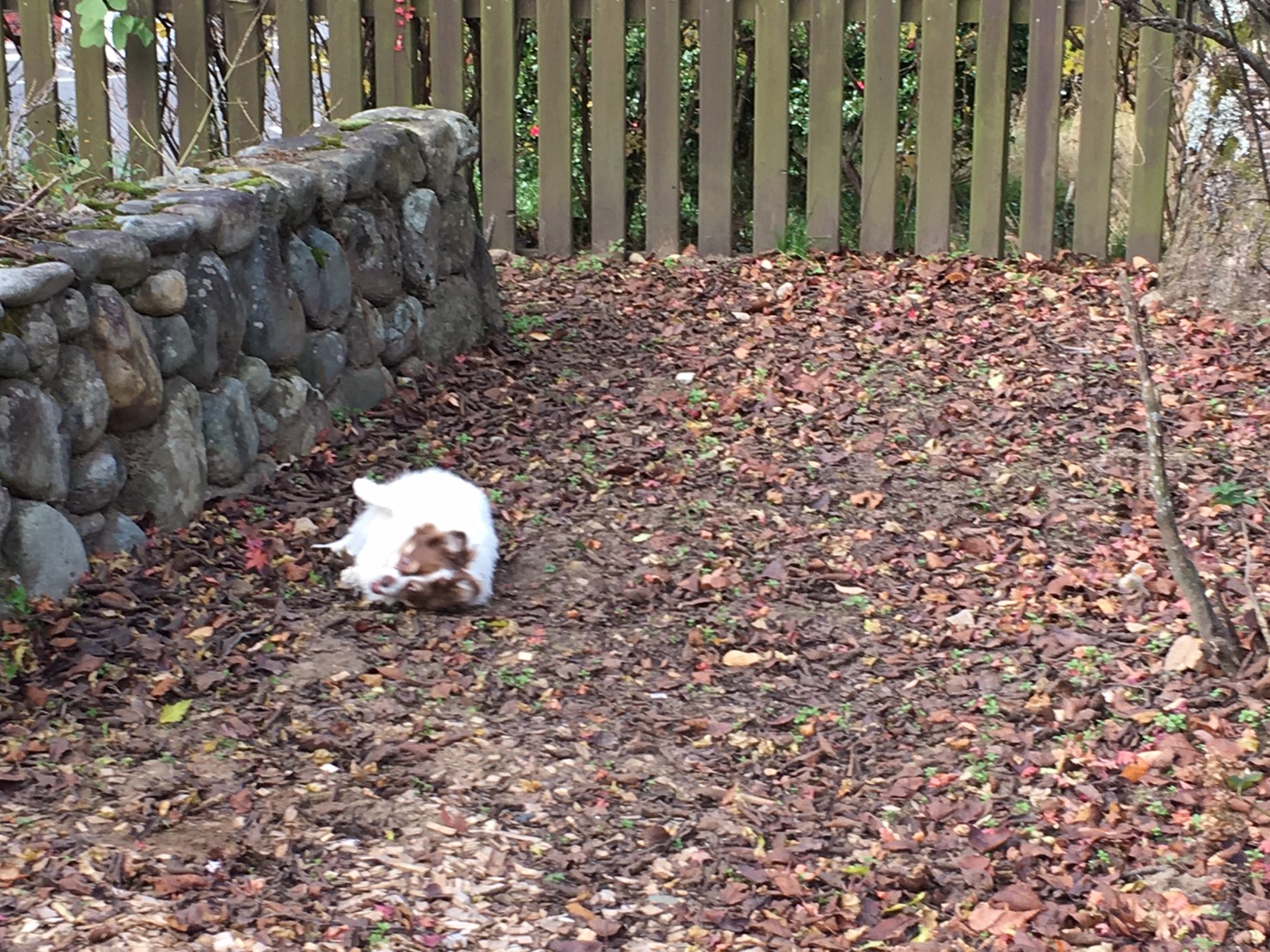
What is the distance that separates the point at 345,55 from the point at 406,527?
4.15 m

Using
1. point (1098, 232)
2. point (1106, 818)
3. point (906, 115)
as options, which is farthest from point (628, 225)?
point (1106, 818)

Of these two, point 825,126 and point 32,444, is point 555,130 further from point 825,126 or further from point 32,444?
point 32,444

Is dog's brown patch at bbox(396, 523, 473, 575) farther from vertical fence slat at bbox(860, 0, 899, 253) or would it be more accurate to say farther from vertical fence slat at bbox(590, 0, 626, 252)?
vertical fence slat at bbox(860, 0, 899, 253)

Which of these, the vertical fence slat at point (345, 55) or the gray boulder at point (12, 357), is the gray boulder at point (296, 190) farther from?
the vertical fence slat at point (345, 55)

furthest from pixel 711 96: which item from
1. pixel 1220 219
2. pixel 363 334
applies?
pixel 363 334

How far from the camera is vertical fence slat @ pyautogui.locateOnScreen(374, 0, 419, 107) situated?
7.86m

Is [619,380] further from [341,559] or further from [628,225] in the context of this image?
[628,225]

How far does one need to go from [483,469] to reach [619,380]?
1.05 metres

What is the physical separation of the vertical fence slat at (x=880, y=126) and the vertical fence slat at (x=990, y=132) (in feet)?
1.40

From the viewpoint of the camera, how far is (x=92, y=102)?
811 cm

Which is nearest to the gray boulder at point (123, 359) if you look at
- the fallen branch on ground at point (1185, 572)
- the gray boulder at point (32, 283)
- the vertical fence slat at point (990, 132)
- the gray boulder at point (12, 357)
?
the gray boulder at point (32, 283)

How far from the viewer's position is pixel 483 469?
5.75m

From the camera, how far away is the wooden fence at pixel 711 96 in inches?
297

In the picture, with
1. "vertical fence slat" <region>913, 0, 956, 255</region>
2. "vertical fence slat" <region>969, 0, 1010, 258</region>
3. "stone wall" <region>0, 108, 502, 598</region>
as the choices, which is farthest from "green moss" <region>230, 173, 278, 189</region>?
"vertical fence slat" <region>969, 0, 1010, 258</region>
